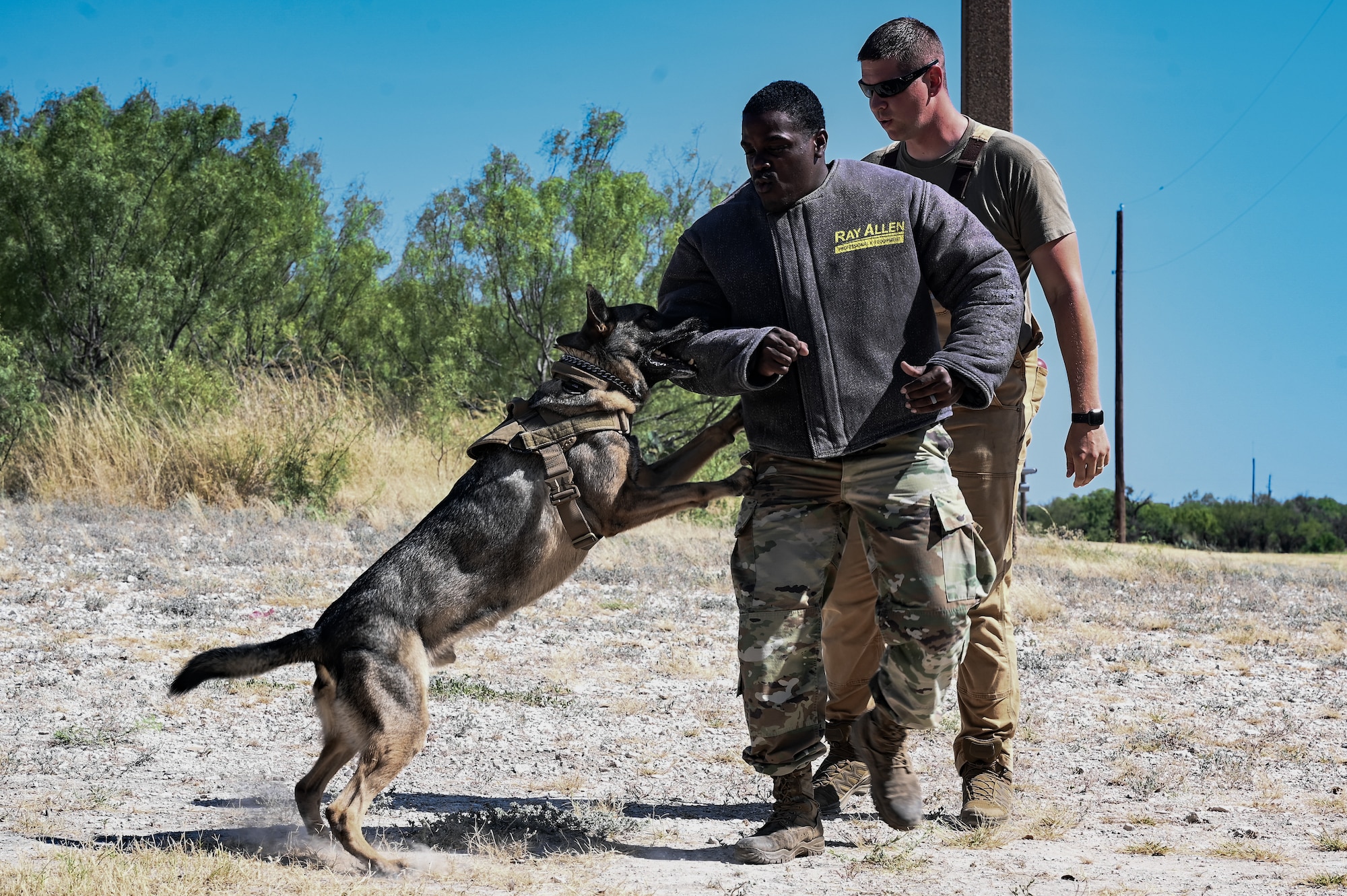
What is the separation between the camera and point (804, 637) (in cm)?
376

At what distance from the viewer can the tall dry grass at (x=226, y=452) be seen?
12516mm

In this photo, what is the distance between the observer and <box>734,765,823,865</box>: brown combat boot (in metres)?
3.75

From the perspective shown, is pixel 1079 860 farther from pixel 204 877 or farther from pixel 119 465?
pixel 119 465

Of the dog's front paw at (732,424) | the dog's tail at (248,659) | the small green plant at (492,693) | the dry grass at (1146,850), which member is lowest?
the dry grass at (1146,850)

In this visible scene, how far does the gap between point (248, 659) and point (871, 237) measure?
251 cm

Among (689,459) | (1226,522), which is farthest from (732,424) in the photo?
(1226,522)

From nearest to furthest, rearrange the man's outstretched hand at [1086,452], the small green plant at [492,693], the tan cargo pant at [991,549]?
1. the man's outstretched hand at [1086,452]
2. the tan cargo pant at [991,549]
3. the small green plant at [492,693]

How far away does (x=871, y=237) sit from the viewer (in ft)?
12.1

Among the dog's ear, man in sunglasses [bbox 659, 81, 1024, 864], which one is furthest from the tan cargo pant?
the dog's ear

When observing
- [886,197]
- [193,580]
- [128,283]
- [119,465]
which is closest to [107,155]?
[128,283]

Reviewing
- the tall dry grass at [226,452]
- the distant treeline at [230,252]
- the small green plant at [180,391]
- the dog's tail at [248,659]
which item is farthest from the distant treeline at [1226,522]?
the dog's tail at [248,659]

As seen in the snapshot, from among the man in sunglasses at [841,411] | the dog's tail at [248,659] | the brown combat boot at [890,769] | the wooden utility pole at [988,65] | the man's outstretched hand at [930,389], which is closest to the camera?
the man's outstretched hand at [930,389]

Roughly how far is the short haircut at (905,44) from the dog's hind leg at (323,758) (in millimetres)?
2952

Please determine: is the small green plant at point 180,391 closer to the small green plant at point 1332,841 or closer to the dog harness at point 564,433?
the dog harness at point 564,433
